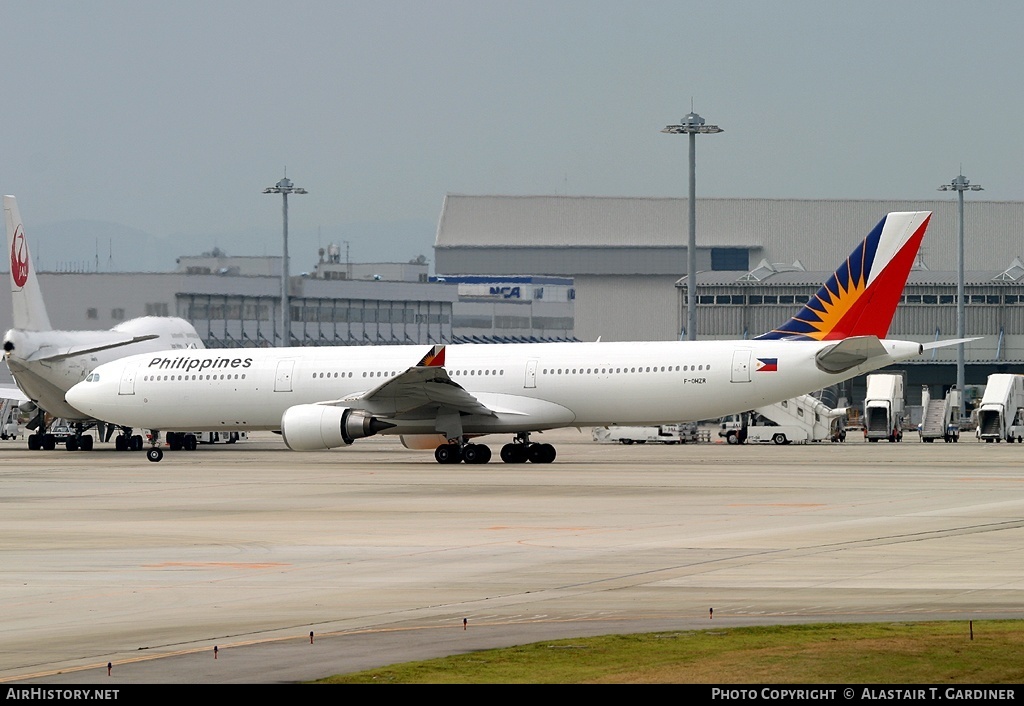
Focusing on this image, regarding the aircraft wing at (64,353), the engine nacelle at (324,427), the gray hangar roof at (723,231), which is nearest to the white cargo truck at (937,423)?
the engine nacelle at (324,427)

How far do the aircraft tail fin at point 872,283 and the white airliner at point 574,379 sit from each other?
3cm

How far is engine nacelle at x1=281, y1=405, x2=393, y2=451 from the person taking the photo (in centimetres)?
3984

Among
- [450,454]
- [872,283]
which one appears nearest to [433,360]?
[450,454]

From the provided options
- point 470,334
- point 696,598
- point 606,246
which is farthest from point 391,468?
point 470,334

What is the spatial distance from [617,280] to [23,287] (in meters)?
72.7

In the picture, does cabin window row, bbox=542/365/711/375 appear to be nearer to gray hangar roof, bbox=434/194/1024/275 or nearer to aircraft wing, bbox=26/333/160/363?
aircraft wing, bbox=26/333/160/363

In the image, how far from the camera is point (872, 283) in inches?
1626

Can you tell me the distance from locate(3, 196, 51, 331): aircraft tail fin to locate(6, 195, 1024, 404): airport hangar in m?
47.3

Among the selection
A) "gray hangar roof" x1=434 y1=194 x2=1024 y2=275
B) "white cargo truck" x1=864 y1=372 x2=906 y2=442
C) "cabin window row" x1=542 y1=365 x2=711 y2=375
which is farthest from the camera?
"gray hangar roof" x1=434 y1=194 x2=1024 y2=275

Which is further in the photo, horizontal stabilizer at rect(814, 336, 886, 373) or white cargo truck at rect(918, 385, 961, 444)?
white cargo truck at rect(918, 385, 961, 444)

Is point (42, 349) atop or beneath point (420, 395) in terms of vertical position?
atop

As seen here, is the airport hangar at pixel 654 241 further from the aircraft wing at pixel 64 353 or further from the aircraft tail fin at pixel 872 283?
the aircraft tail fin at pixel 872 283

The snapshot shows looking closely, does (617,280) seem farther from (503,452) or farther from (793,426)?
(503,452)

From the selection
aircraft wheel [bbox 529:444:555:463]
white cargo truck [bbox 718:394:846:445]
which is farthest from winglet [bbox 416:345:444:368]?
white cargo truck [bbox 718:394:846:445]
